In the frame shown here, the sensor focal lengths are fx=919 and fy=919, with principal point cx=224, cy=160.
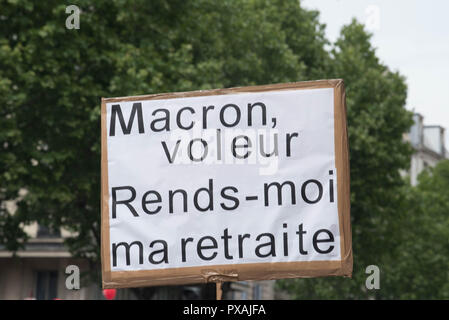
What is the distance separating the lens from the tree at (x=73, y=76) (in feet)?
58.0

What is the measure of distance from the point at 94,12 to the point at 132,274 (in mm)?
13846

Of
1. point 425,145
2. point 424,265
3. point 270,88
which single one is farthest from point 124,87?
point 425,145

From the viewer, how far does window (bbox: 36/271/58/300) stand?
3400 centimetres

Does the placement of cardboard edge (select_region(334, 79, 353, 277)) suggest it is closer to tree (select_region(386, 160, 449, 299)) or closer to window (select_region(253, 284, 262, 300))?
tree (select_region(386, 160, 449, 299))

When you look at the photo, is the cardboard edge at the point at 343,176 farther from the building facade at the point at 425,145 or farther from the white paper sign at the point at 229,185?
the building facade at the point at 425,145

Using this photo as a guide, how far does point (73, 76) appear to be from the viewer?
720 inches

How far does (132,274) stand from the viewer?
5336 millimetres

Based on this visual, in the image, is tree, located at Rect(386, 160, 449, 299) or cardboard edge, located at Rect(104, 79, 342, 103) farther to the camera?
tree, located at Rect(386, 160, 449, 299)

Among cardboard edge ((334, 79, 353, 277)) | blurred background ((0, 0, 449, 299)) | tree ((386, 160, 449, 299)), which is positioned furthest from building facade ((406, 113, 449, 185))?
cardboard edge ((334, 79, 353, 277))

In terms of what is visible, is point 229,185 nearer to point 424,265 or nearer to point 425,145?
point 424,265

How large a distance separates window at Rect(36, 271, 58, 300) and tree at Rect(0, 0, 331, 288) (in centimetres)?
1326

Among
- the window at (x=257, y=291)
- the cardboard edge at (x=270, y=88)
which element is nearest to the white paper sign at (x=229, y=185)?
the cardboard edge at (x=270, y=88)

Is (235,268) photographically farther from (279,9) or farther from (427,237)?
(427,237)
